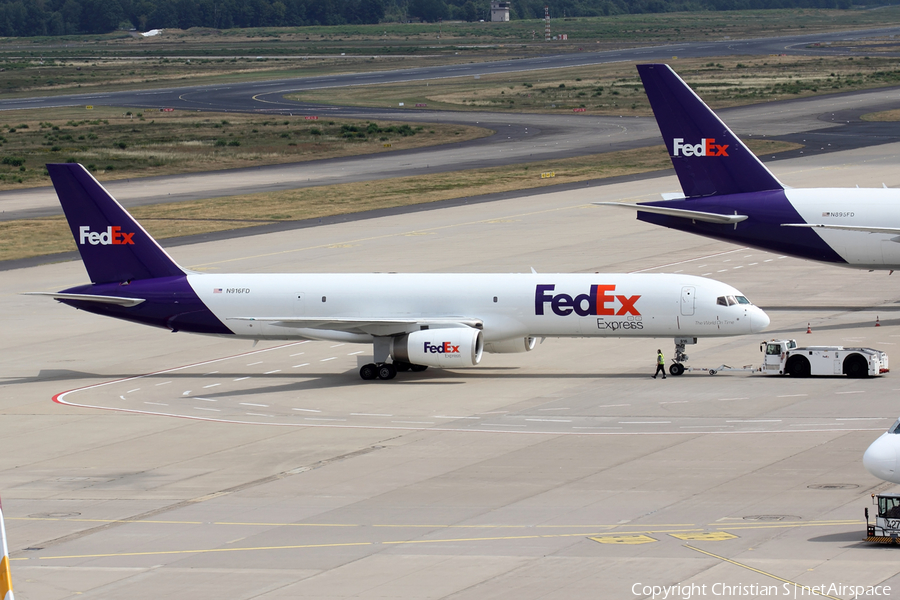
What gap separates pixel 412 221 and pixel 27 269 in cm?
2987

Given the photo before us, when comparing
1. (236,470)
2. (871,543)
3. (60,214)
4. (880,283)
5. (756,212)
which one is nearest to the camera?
(871,543)

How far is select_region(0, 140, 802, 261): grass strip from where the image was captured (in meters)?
97.6

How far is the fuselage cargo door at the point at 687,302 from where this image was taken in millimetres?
51000

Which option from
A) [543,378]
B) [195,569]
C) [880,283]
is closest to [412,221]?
[880,283]

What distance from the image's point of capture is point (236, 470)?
39.4 m

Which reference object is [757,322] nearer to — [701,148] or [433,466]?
[701,148]

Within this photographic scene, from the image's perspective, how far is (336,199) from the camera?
113062mm

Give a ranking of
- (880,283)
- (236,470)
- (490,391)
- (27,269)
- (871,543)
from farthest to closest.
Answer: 1. (27,269)
2. (880,283)
3. (490,391)
4. (236,470)
5. (871,543)

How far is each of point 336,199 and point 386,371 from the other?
6108cm

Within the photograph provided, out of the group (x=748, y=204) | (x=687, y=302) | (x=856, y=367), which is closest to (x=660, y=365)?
(x=687, y=302)

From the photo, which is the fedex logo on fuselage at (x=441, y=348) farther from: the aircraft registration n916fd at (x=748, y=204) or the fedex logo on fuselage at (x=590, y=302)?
the aircraft registration n916fd at (x=748, y=204)

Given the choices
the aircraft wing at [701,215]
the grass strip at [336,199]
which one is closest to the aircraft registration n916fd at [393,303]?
the aircraft wing at [701,215]

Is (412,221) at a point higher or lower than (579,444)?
higher

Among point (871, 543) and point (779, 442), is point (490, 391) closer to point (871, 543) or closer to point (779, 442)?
point (779, 442)
